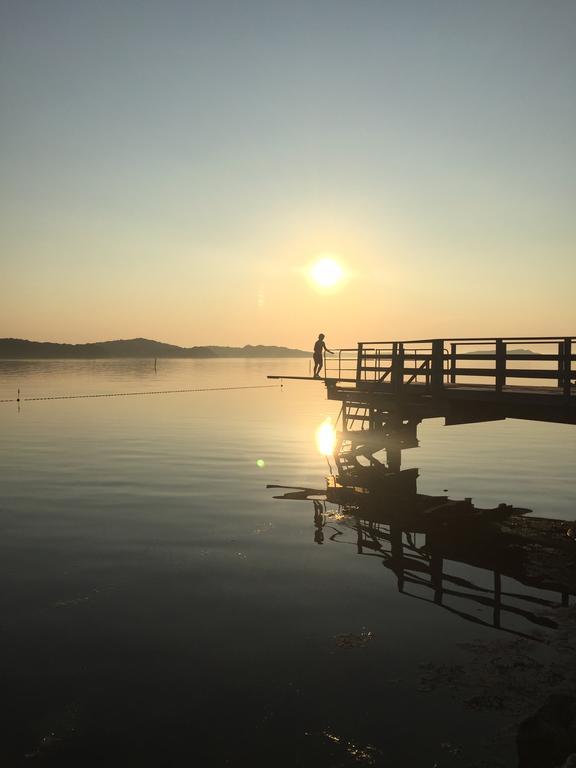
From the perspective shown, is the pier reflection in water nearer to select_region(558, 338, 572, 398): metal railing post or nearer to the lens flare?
select_region(558, 338, 572, 398): metal railing post

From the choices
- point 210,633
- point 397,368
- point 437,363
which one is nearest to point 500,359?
point 437,363

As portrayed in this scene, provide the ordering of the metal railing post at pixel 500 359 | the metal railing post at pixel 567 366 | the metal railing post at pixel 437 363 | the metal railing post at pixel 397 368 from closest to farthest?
the metal railing post at pixel 567 366 → the metal railing post at pixel 500 359 → the metal railing post at pixel 437 363 → the metal railing post at pixel 397 368

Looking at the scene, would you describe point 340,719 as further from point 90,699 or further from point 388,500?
point 388,500

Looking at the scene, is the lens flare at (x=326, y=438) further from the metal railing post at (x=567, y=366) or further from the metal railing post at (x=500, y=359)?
the metal railing post at (x=567, y=366)

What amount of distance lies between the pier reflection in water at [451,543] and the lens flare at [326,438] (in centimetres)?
956

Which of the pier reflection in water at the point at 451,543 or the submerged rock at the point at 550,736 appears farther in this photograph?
the pier reflection in water at the point at 451,543

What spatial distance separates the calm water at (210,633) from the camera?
6883 millimetres

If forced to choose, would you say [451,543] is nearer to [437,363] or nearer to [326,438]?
[437,363]

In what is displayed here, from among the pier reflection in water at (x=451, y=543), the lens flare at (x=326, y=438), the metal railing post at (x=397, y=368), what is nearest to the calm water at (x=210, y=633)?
the pier reflection in water at (x=451, y=543)

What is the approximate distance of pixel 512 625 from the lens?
996 centimetres

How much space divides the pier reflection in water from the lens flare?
9.56 metres

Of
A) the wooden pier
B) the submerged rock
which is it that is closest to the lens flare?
the wooden pier

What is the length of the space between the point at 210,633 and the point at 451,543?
24.1 ft

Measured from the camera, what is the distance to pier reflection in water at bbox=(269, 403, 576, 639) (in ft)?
36.1
